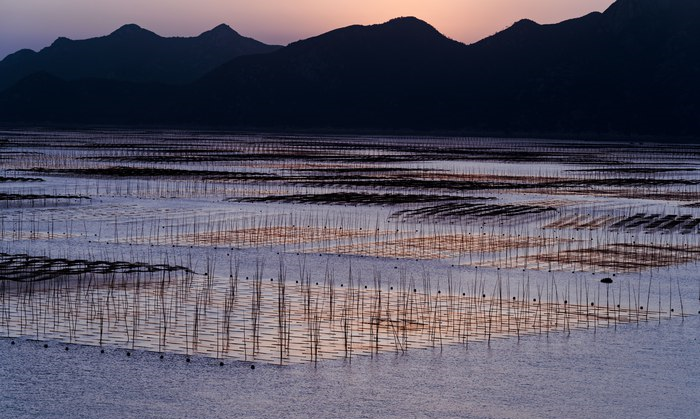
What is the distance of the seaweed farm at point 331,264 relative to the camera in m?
15.4

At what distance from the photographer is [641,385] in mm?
13312

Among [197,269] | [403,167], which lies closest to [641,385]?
[197,269]

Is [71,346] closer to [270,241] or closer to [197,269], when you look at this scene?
[197,269]

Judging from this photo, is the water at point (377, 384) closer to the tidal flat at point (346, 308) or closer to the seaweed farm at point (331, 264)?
the tidal flat at point (346, 308)

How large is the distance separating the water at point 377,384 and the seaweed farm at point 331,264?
506 millimetres

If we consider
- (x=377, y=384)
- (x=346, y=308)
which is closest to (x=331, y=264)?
(x=346, y=308)

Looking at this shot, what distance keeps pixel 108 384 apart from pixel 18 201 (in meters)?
22.6

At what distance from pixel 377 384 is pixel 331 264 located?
8747 mm

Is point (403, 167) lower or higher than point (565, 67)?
lower

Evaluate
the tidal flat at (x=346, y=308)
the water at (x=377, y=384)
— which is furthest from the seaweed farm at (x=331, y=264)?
the water at (x=377, y=384)

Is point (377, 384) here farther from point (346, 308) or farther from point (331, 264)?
point (331, 264)

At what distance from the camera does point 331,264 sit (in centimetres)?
2167

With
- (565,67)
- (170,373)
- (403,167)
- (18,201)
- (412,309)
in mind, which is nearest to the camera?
(170,373)

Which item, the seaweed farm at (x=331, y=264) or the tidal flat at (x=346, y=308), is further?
the seaweed farm at (x=331, y=264)
